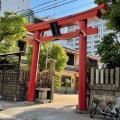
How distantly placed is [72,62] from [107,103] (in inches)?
863

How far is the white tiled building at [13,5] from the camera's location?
1219 inches

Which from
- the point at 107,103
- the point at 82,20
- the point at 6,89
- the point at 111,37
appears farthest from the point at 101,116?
the point at 6,89

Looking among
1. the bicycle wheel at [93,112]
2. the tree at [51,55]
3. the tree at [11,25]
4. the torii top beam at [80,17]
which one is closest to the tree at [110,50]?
the torii top beam at [80,17]

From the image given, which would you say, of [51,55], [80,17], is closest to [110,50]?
[80,17]

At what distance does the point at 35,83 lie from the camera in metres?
12.8

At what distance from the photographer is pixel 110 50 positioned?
996 cm

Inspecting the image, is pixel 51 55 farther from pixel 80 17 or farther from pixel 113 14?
pixel 113 14

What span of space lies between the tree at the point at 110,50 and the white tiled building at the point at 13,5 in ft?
78.4

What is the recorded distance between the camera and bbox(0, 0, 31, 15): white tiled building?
31.0m

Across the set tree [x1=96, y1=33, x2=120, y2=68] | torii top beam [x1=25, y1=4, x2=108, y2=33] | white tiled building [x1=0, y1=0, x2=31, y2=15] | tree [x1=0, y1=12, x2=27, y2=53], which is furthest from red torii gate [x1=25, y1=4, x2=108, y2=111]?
white tiled building [x1=0, y1=0, x2=31, y2=15]

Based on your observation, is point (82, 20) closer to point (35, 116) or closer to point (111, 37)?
point (111, 37)

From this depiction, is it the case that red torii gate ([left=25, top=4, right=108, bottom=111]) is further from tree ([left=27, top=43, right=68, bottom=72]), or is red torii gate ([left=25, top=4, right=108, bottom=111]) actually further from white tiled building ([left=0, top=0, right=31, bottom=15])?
white tiled building ([left=0, top=0, right=31, bottom=15])

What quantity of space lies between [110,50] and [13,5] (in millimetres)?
26297

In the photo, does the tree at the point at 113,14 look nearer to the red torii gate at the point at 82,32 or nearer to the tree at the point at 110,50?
the red torii gate at the point at 82,32
